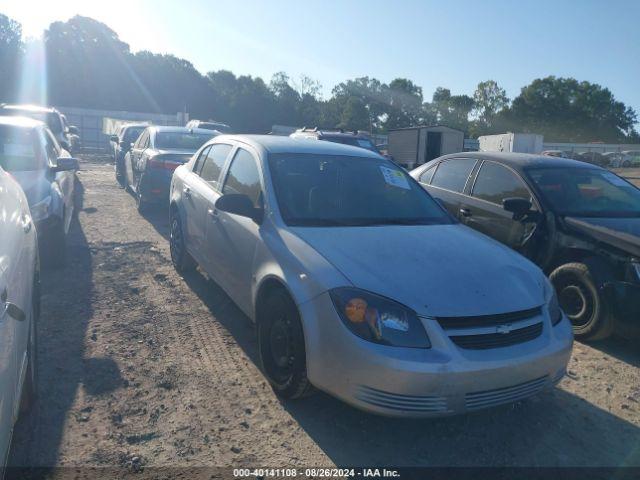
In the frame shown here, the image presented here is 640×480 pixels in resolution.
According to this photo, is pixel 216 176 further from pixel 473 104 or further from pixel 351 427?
pixel 473 104

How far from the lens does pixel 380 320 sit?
2.88 m

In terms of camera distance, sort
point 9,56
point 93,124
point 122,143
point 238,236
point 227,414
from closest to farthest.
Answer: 1. point 227,414
2. point 238,236
3. point 122,143
4. point 93,124
5. point 9,56

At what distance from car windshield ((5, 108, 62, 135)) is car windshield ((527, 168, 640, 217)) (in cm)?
1249

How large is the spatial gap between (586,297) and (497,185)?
1682 mm

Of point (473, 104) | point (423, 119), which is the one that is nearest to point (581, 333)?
point (423, 119)

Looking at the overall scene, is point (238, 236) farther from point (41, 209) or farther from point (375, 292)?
point (41, 209)

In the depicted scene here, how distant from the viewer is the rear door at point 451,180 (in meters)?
6.32

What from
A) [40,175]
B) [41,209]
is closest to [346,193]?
[41,209]

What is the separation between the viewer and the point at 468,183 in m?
6.26

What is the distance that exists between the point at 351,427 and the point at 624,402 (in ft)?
6.63

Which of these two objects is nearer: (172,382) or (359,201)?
(172,382)

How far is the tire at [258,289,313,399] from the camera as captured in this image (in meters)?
3.22

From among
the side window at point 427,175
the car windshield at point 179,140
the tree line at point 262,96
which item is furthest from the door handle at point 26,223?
the tree line at point 262,96

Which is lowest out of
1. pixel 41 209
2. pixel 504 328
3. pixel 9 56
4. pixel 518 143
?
pixel 504 328
